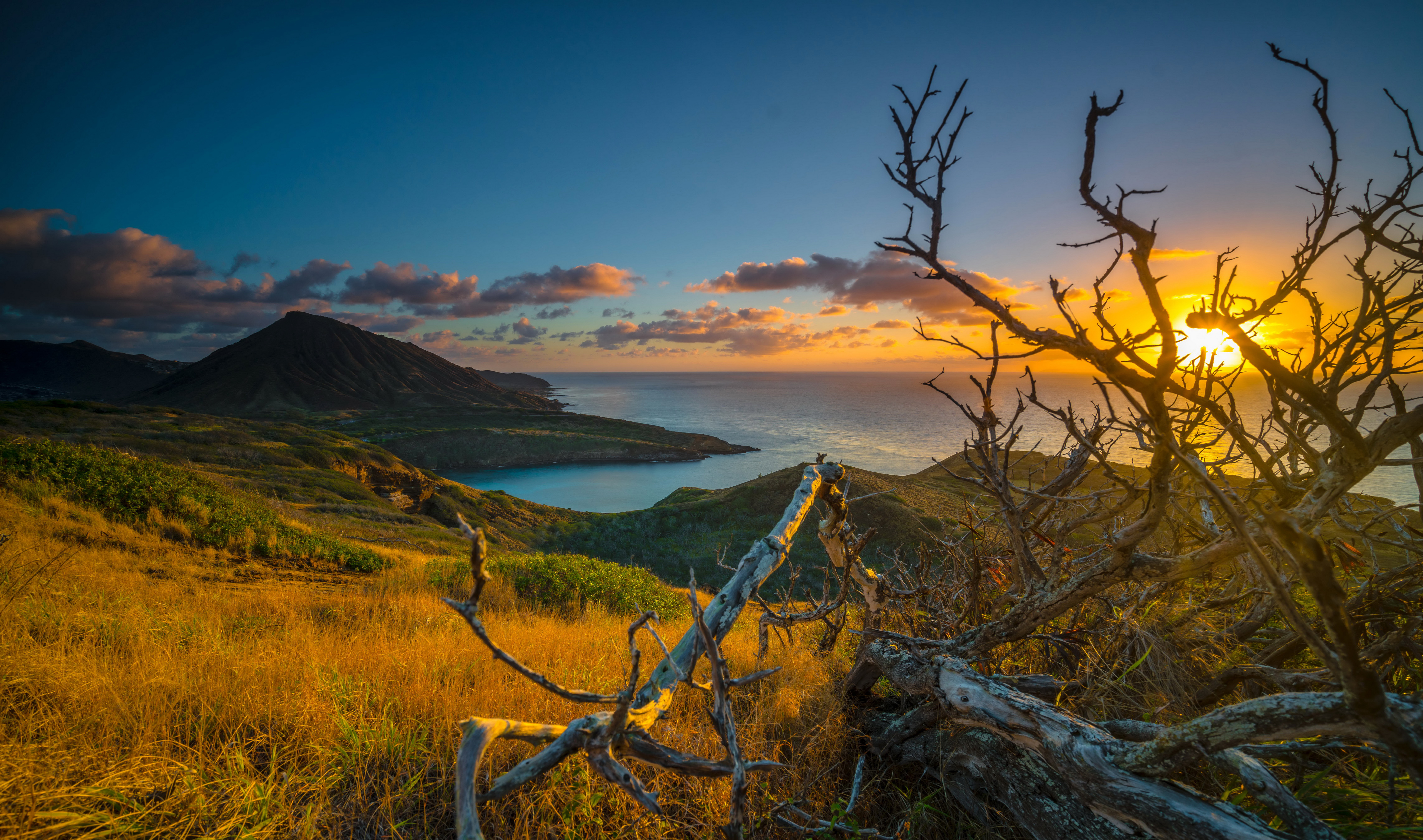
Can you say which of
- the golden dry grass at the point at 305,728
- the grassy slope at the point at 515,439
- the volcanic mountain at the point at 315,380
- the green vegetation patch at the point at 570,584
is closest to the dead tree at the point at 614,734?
the golden dry grass at the point at 305,728

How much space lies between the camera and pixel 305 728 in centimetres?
292

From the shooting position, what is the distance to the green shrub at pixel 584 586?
960 cm

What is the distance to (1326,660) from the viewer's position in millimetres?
991

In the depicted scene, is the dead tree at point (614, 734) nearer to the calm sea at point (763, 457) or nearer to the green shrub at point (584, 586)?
the green shrub at point (584, 586)

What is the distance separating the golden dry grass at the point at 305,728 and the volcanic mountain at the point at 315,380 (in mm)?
151788

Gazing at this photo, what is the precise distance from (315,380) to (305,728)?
654 feet

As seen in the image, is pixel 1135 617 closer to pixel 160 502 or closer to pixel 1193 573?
pixel 1193 573

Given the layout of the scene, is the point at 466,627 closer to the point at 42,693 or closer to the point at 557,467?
the point at 42,693

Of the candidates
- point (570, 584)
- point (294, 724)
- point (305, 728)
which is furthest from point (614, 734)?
point (570, 584)

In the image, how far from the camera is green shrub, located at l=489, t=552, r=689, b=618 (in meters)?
9.60

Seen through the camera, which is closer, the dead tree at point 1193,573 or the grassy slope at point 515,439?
the dead tree at point 1193,573

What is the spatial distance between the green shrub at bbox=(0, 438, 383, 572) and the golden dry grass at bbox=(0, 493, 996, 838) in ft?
19.3

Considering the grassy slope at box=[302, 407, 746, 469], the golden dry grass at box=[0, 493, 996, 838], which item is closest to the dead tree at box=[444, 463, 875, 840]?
the golden dry grass at box=[0, 493, 996, 838]

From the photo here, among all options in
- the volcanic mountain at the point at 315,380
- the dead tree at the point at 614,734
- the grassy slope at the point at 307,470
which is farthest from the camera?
the volcanic mountain at the point at 315,380
